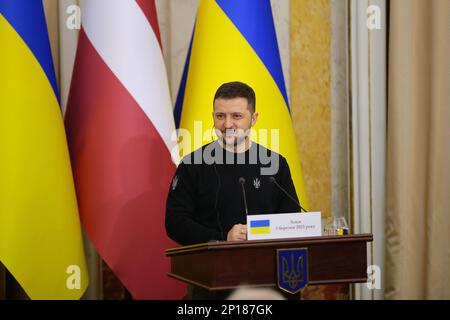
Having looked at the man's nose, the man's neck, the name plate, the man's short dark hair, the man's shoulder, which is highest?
the man's short dark hair

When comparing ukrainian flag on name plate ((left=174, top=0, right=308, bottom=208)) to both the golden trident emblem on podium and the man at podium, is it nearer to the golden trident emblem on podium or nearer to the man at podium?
the man at podium

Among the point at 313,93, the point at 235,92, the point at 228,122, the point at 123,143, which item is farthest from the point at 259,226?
the point at 313,93

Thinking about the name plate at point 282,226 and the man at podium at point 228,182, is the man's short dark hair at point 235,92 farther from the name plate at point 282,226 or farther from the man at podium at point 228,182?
the name plate at point 282,226

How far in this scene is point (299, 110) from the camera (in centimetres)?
402

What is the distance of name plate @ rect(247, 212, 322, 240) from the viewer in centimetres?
215

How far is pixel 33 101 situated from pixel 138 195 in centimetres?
72

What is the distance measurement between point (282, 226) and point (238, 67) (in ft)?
4.32

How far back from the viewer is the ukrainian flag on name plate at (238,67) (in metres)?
3.21

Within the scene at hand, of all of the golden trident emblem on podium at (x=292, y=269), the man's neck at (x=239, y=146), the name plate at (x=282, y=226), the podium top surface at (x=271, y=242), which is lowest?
the golden trident emblem on podium at (x=292, y=269)

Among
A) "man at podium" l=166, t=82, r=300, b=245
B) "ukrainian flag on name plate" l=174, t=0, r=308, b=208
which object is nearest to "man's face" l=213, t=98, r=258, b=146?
"man at podium" l=166, t=82, r=300, b=245

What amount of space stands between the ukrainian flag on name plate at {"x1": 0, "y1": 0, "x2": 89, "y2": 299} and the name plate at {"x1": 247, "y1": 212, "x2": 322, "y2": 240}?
1228mm

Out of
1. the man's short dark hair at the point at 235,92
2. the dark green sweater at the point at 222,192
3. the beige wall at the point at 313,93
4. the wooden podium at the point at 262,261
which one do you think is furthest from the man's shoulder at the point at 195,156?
the beige wall at the point at 313,93

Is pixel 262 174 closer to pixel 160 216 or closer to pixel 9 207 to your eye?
pixel 160 216
